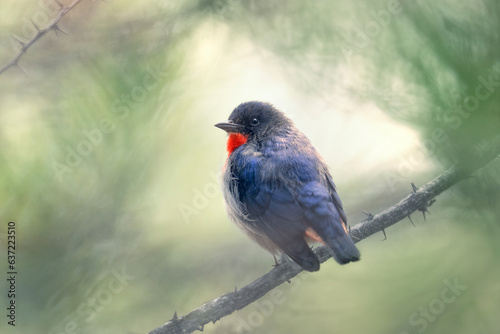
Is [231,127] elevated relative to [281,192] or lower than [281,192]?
elevated

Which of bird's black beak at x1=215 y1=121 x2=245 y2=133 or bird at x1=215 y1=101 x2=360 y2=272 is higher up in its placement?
bird's black beak at x1=215 y1=121 x2=245 y2=133

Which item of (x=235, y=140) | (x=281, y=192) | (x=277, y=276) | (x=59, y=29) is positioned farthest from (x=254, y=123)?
(x=59, y=29)

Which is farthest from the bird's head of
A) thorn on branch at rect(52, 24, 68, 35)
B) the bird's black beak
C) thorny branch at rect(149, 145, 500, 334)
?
thorn on branch at rect(52, 24, 68, 35)

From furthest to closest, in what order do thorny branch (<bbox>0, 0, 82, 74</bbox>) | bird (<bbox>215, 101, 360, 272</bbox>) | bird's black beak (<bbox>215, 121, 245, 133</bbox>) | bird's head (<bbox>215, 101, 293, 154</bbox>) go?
1. bird's head (<bbox>215, 101, 293, 154</bbox>)
2. bird's black beak (<bbox>215, 121, 245, 133</bbox>)
3. bird (<bbox>215, 101, 360, 272</bbox>)
4. thorny branch (<bbox>0, 0, 82, 74</bbox>)

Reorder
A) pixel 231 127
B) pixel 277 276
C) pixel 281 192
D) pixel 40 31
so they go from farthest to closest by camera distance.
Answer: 1. pixel 231 127
2. pixel 281 192
3. pixel 277 276
4. pixel 40 31

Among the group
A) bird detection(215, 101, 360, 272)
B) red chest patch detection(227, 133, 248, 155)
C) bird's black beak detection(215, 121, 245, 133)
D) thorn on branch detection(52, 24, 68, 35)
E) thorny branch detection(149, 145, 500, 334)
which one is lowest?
thorny branch detection(149, 145, 500, 334)

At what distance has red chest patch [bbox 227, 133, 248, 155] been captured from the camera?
1909mm

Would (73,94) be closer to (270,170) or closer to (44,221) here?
(44,221)

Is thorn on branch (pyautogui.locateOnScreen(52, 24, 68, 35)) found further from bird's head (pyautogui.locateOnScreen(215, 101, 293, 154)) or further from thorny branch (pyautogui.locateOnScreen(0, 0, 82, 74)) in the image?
bird's head (pyautogui.locateOnScreen(215, 101, 293, 154))

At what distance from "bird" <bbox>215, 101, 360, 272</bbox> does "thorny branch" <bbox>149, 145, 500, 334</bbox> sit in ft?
0.16

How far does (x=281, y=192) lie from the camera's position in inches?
63.1

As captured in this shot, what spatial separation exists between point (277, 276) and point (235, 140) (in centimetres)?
72

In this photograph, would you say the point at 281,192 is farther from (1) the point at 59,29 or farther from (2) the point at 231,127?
(1) the point at 59,29

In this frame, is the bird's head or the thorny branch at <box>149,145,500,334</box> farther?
the bird's head
